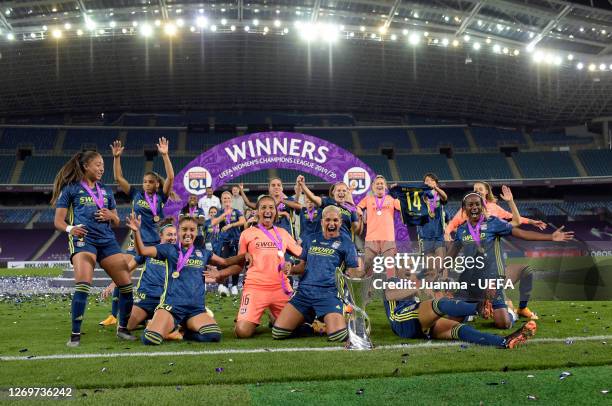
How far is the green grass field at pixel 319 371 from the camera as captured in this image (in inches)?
159

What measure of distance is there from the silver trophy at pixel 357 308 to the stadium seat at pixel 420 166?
109ft

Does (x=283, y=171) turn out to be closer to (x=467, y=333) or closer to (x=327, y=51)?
(x=327, y=51)

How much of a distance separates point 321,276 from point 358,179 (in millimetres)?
6794

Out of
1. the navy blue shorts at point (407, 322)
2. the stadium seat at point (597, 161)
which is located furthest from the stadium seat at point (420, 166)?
the navy blue shorts at point (407, 322)

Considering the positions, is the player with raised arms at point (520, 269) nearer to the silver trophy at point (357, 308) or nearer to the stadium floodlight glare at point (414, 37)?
the silver trophy at point (357, 308)

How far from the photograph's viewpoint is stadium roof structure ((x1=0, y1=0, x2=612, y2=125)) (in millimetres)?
24969

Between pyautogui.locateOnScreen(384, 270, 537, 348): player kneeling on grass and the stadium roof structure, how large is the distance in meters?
20.2

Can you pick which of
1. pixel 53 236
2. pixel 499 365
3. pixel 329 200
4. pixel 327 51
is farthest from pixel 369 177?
pixel 53 236

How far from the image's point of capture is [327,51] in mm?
32375

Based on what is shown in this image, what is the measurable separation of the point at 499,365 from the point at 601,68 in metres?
28.8

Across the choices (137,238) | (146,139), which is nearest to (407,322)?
(137,238)

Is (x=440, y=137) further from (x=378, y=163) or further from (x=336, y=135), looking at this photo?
(x=336, y=135)

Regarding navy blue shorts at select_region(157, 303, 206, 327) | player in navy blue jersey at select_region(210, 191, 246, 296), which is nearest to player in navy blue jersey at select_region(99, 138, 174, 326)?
navy blue shorts at select_region(157, 303, 206, 327)

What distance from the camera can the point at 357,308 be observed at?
19.4ft
